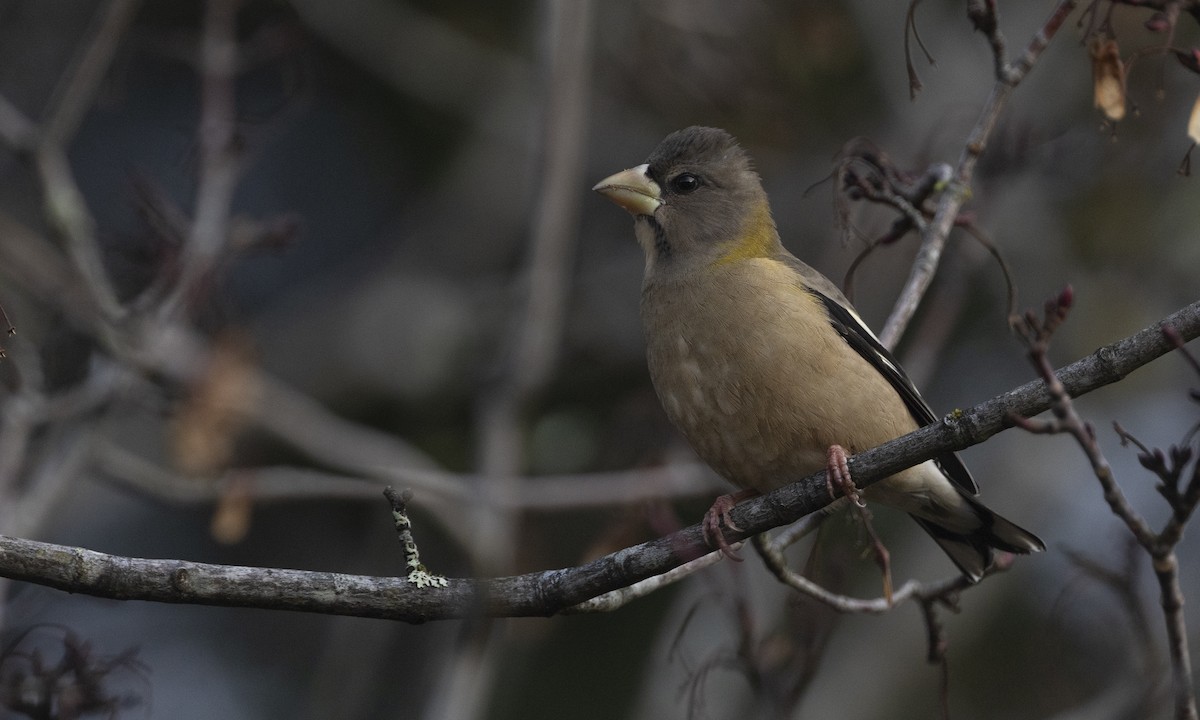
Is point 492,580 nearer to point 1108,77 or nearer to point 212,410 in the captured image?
point 1108,77

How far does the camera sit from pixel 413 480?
21.2 feet

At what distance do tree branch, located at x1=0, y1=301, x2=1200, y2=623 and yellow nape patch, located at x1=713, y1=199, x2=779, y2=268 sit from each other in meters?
1.69

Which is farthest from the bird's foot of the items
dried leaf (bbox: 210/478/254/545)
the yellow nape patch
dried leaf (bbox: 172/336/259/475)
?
dried leaf (bbox: 172/336/259/475)

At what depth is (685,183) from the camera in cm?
575

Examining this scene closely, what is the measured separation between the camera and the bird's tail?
4902mm

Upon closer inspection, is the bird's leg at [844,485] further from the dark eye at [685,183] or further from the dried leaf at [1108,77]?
the dark eye at [685,183]

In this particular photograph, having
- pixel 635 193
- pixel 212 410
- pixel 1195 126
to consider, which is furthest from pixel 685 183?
pixel 212 410

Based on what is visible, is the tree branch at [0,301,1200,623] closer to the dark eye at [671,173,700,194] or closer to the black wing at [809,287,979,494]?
the black wing at [809,287,979,494]

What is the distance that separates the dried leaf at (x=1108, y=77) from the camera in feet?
13.1

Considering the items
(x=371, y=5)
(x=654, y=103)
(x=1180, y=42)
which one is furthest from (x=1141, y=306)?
(x=371, y=5)

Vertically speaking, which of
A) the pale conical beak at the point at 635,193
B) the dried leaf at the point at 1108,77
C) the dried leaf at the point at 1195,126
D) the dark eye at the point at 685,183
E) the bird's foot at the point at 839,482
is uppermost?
the dark eye at the point at 685,183

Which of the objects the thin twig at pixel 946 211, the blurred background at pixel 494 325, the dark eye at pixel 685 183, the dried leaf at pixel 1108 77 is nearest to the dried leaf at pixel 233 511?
the blurred background at pixel 494 325

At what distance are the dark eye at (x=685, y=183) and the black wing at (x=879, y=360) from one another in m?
0.90

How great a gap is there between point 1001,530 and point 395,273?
7.41 m
